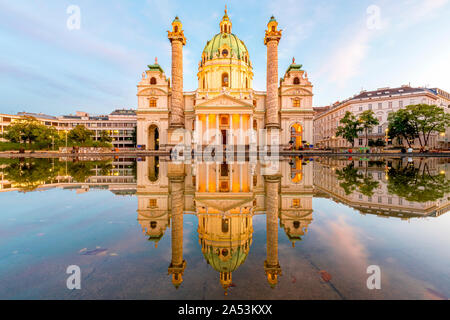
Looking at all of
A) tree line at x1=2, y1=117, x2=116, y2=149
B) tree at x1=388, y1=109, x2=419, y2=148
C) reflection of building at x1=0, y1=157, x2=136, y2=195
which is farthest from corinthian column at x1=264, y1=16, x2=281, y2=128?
tree line at x1=2, y1=117, x2=116, y2=149

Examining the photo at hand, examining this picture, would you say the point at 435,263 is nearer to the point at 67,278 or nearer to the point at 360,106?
the point at 67,278

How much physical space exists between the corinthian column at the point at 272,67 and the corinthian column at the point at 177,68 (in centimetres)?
1723

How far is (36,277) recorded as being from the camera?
226 centimetres

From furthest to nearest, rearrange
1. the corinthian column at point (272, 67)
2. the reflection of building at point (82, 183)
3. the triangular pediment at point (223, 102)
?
the triangular pediment at point (223, 102), the corinthian column at point (272, 67), the reflection of building at point (82, 183)

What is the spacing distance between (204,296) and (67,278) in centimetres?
145

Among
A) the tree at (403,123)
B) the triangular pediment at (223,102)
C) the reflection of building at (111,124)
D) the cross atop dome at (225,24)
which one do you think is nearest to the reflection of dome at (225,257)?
the triangular pediment at (223,102)

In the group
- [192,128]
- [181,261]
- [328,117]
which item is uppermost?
[328,117]

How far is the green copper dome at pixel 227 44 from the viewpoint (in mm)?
55000

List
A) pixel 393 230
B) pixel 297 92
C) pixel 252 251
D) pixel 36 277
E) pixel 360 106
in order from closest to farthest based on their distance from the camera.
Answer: pixel 36 277
pixel 252 251
pixel 393 230
pixel 297 92
pixel 360 106

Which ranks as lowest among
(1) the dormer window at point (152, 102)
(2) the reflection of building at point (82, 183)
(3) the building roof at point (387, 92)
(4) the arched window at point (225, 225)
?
(4) the arched window at point (225, 225)

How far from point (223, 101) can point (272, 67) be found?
38.2 ft

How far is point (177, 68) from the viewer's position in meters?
45.3

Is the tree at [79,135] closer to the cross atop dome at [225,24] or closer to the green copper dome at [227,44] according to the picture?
the green copper dome at [227,44]
